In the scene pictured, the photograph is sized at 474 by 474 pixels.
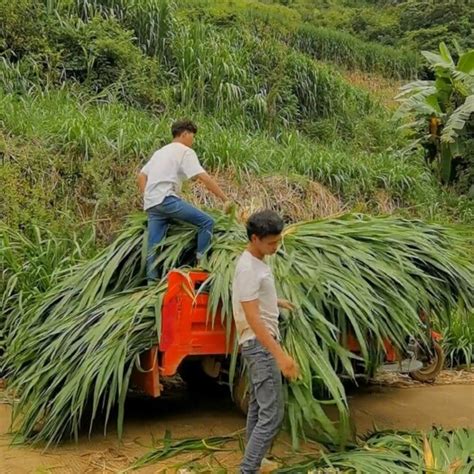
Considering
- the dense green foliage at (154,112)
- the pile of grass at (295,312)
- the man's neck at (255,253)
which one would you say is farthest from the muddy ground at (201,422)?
the dense green foliage at (154,112)

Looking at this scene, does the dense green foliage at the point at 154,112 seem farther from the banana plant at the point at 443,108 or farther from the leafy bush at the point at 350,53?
the leafy bush at the point at 350,53

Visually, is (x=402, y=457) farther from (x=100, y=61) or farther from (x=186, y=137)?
(x=100, y=61)

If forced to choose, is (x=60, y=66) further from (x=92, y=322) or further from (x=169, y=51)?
(x=92, y=322)

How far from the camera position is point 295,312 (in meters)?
4.25

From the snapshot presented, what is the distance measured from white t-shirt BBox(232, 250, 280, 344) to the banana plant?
8.07 m

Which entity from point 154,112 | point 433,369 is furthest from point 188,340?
point 154,112

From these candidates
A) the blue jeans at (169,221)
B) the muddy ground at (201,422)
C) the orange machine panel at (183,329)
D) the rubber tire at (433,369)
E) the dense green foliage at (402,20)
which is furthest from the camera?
the dense green foliage at (402,20)

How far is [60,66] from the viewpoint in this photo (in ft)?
34.1

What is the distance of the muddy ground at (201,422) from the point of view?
13.9 feet

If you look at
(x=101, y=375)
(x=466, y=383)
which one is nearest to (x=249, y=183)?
(x=466, y=383)

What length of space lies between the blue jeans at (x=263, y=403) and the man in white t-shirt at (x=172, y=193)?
1369mm

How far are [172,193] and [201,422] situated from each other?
1.48 m

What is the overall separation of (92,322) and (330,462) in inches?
65.3

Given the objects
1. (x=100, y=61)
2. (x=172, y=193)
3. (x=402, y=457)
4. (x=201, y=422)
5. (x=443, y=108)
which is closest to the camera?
(x=402, y=457)
